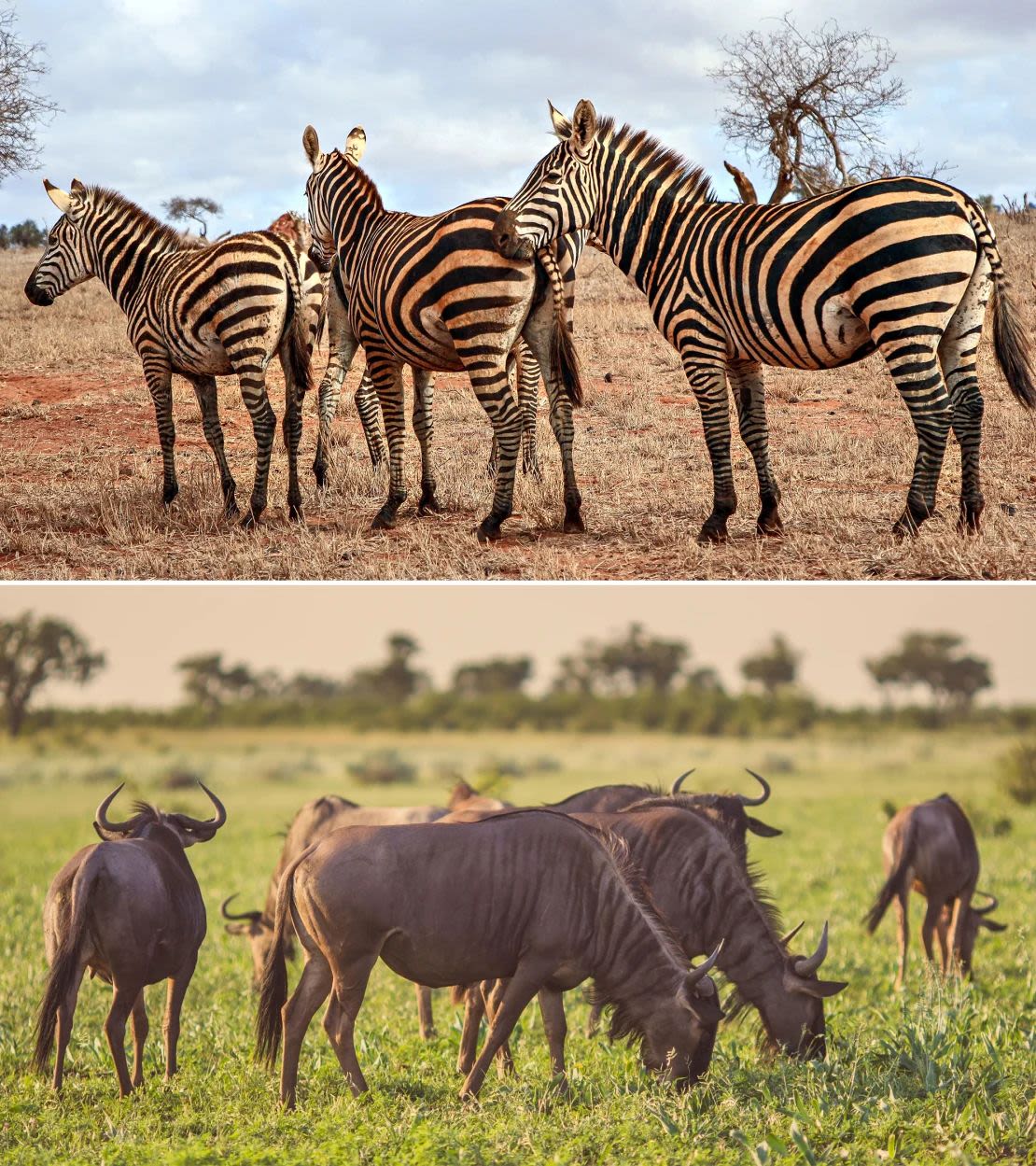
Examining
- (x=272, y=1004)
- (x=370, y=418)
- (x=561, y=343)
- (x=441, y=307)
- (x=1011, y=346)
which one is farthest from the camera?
(x=370, y=418)

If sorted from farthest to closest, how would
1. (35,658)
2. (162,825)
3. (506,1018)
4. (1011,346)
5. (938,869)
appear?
(35,658)
(1011,346)
(938,869)
(162,825)
(506,1018)

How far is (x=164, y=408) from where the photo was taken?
1057 cm

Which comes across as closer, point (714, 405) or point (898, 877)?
point (898, 877)

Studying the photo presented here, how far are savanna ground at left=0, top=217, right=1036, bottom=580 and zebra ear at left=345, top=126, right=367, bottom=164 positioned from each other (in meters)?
3.10

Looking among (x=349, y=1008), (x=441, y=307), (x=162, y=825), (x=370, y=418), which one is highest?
(x=441, y=307)

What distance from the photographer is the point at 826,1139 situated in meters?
4.59

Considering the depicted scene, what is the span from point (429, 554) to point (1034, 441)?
25.6 ft

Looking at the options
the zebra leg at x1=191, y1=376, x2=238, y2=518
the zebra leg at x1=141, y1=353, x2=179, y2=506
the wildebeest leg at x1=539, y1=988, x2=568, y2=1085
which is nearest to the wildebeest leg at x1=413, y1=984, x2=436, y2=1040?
the wildebeest leg at x1=539, y1=988, x2=568, y2=1085

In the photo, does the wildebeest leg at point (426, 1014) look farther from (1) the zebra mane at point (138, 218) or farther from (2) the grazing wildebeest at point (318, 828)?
(1) the zebra mane at point (138, 218)

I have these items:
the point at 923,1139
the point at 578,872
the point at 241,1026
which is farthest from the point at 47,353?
the point at 923,1139

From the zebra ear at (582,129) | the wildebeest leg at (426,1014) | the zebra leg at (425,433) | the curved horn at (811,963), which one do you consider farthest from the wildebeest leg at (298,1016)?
the zebra ear at (582,129)

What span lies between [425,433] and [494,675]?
80.6ft

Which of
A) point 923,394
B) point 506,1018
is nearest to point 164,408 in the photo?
point 923,394

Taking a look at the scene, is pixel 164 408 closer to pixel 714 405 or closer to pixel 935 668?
pixel 714 405
